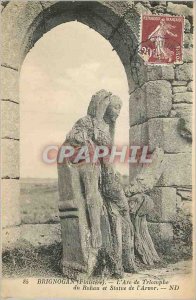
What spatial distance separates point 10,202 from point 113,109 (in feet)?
4.62

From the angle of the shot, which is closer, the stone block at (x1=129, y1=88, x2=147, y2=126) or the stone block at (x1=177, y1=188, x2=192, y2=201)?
the stone block at (x1=177, y1=188, x2=192, y2=201)

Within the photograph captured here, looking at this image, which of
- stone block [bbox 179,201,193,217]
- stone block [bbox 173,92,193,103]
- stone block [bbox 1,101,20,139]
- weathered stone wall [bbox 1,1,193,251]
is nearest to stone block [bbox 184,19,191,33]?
weathered stone wall [bbox 1,1,193,251]

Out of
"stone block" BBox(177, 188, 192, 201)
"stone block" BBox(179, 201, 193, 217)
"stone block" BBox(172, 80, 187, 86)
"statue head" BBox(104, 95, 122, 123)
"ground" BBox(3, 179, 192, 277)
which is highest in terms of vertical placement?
"stone block" BBox(172, 80, 187, 86)

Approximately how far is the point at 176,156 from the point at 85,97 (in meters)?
1.15

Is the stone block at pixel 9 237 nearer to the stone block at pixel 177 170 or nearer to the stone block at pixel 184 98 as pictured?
the stone block at pixel 177 170

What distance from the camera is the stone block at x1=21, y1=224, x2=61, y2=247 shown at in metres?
5.19

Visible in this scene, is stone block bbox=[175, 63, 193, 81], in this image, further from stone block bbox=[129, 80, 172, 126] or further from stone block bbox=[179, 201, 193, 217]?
stone block bbox=[179, 201, 193, 217]

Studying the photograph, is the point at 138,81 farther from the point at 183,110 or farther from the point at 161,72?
the point at 183,110

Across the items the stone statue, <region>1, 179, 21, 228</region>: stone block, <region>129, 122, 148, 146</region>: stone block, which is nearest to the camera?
the stone statue

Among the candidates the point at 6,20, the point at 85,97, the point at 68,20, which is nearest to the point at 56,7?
the point at 68,20

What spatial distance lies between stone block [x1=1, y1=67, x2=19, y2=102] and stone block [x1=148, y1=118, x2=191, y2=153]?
1530 millimetres

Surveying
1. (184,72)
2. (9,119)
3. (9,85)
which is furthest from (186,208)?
(9,85)

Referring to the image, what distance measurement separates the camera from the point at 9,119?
4988mm

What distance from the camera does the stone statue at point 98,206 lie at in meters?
4.67
